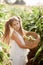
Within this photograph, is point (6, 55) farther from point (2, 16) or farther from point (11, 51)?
point (2, 16)

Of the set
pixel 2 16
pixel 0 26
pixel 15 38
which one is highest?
pixel 15 38

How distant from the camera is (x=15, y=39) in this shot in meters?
2.56

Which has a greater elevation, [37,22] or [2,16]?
[37,22]

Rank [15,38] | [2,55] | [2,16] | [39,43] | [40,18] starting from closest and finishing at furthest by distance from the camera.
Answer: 1. [2,55]
2. [15,38]
3. [39,43]
4. [40,18]
5. [2,16]

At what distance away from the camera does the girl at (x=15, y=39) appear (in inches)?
100

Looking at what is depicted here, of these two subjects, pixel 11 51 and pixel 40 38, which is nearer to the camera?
pixel 11 51

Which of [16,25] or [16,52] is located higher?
[16,25]

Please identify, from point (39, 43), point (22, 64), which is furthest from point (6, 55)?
point (39, 43)

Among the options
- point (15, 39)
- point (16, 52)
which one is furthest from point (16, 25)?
point (16, 52)

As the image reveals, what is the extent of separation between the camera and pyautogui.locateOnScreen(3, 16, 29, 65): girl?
255 cm

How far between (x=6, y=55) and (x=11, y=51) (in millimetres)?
110

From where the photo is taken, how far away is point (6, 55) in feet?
8.05

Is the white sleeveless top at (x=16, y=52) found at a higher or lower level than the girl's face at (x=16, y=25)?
lower

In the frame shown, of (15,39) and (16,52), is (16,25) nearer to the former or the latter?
(15,39)
